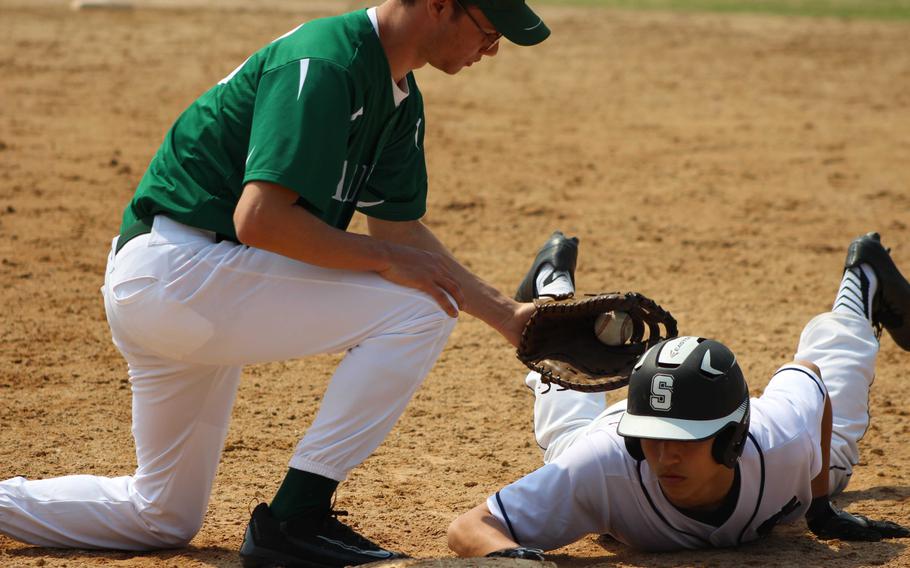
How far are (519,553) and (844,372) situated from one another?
5.47ft

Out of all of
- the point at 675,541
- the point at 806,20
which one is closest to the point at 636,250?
the point at 675,541

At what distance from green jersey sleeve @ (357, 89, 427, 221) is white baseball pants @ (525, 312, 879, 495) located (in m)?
0.87

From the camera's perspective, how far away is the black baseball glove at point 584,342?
3.81 m

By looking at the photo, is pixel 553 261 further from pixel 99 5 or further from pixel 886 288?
pixel 99 5

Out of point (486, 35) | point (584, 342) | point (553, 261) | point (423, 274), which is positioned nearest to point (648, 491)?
point (584, 342)

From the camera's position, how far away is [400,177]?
144 inches

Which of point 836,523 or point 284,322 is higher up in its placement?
point 284,322

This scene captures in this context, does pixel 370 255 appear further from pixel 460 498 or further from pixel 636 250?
pixel 636 250

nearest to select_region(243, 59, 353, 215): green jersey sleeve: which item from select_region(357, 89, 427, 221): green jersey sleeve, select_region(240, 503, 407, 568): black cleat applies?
select_region(357, 89, 427, 221): green jersey sleeve

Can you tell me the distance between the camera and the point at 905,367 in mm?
5590

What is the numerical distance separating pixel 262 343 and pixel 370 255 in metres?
0.38

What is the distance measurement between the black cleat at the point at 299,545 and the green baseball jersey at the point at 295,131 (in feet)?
2.61

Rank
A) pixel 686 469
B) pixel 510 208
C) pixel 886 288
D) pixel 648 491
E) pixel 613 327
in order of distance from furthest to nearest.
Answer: pixel 510 208 < pixel 886 288 < pixel 613 327 < pixel 648 491 < pixel 686 469

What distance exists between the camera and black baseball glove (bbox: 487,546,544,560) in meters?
3.15
